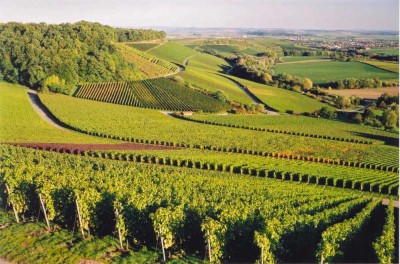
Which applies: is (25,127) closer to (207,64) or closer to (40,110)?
(40,110)

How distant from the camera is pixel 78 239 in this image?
24.1 meters

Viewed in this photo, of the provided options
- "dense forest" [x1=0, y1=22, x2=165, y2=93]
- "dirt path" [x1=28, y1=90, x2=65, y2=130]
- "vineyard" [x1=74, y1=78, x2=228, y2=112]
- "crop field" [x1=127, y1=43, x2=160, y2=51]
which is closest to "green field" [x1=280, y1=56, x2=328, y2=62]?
"crop field" [x1=127, y1=43, x2=160, y2=51]

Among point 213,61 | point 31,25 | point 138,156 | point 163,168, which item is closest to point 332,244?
point 163,168

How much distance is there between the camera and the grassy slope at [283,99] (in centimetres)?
9712

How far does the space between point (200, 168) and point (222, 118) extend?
34.3 metres

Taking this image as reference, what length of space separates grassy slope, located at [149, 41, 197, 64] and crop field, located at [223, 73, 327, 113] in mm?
49919

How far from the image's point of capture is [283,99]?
104 meters

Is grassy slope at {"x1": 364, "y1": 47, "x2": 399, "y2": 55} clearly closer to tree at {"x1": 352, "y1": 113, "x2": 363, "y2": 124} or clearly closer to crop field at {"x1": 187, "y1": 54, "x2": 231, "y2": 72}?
crop field at {"x1": 187, "y1": 54, "x2": 231, "y2": 72}

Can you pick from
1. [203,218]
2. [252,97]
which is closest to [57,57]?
[252,97]

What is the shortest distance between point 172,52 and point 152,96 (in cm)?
7824

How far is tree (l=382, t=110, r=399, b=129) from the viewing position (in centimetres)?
7875

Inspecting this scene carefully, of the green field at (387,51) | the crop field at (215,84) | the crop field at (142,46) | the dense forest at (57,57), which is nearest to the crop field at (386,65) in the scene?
the green field at (387,51)

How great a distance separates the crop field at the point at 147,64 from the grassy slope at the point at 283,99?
29470 mm

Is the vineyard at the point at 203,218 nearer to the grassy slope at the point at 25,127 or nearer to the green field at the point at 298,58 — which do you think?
the grassy slope at the point at 25,127
